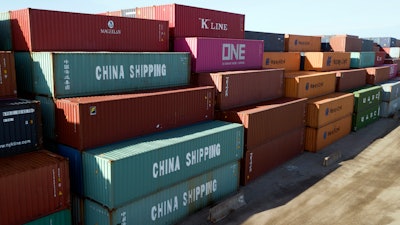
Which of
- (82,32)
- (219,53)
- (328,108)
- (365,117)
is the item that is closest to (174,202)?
(82,32)

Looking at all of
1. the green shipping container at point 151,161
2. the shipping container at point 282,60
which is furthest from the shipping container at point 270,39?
the green shipping container at point 151,161

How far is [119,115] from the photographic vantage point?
1555cm

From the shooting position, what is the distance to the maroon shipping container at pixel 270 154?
21531 millimetres

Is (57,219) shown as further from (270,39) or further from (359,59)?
(359,59)

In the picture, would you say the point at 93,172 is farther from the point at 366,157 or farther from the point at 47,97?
the point at 366,157

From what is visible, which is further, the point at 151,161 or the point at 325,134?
the point at 325,134

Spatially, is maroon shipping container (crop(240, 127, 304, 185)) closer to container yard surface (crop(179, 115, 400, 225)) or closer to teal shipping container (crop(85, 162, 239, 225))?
container yard surface (crop(179, 115, 400, 225))

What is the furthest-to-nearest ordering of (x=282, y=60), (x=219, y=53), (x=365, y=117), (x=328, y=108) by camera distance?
(x=365, y=117)
(x=282, y=60)
(x=328, y=108)
(x=219, y=53)

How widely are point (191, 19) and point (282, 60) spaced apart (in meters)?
14.3

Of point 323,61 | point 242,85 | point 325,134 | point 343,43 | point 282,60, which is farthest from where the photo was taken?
point 343,43

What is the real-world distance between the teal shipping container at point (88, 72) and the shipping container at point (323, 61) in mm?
21756

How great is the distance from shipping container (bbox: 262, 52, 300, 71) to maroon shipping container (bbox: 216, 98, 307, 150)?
6.84 metres

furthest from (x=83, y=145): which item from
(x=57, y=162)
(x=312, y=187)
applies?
(x=312, y=187)

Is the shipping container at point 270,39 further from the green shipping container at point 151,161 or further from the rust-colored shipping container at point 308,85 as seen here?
the green shipping container at point 151,161
